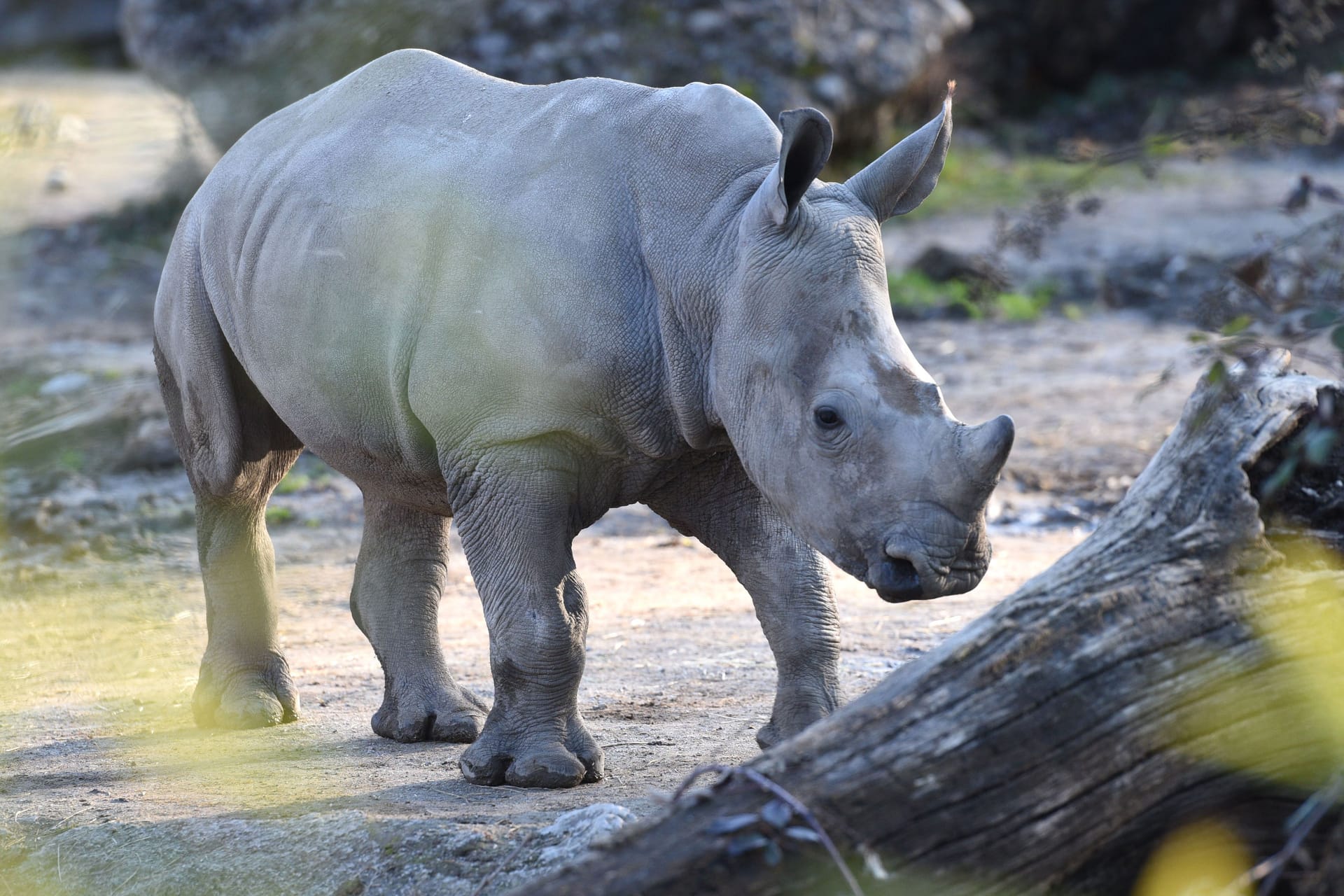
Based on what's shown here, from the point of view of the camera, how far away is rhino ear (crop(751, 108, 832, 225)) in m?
3.69

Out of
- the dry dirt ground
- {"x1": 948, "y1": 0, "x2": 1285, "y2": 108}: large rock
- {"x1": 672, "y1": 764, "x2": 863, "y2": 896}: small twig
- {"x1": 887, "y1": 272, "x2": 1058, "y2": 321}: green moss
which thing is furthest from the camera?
{"x1": 948, "y1": 0, "x2": 1285, "y2": 108}: large rock

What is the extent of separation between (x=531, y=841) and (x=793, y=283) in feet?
4.44

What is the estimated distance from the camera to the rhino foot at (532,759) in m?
4.29

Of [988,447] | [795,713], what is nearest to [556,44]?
[795,713]

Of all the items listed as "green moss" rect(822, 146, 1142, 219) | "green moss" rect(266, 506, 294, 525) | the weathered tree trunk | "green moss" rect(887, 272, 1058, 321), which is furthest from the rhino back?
"green moss" rect(822, 146, 1142, 219)

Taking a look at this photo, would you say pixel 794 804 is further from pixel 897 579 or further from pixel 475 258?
pixel 475 258

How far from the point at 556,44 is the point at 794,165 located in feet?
32.4

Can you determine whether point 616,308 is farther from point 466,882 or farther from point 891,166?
point 466,882

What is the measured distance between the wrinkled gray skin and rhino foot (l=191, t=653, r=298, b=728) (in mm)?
24

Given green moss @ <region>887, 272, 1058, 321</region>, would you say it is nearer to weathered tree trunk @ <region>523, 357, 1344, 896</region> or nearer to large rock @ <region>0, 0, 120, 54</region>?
weathered tree trunk @ <region>523, 357, 1344, 896</region>

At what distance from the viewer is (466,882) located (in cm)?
352

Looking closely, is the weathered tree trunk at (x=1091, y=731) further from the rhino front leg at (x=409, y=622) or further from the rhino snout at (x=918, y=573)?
the rhino front leg at (x=409, y=622)

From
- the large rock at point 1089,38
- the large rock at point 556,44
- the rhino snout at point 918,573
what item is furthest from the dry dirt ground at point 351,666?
the large rock at point 1089,38

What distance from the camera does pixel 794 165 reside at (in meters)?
3.78
